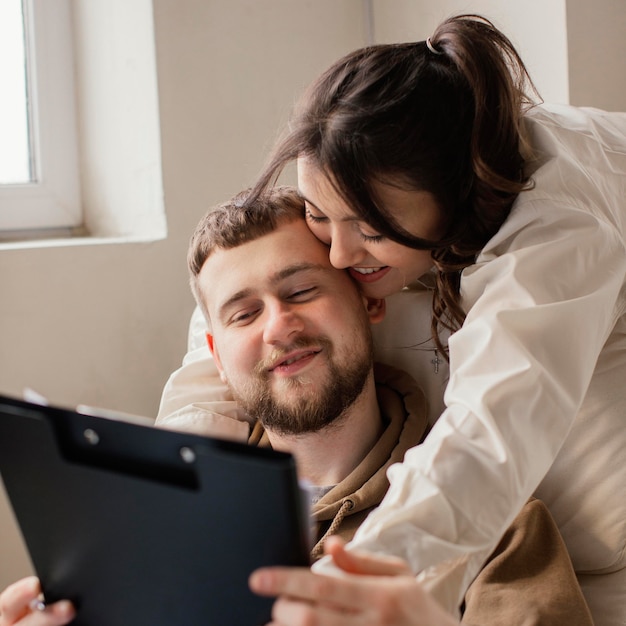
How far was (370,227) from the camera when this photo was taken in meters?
1.23

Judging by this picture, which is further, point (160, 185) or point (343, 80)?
point (160, 185)

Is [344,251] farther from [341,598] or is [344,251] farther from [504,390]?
[341,598]

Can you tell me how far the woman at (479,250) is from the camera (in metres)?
0.97

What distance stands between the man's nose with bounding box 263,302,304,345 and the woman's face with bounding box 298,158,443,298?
0.10 metres

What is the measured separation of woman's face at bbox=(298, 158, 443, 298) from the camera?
123cm

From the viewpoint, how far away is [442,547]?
3.06 ft

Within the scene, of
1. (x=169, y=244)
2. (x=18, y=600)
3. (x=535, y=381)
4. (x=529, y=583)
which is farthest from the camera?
(x=169, y=244)

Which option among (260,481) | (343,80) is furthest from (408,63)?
(260,481)

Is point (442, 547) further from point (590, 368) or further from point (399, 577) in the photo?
point (590, 368)

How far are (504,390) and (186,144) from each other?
3.61ft

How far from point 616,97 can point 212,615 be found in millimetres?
1432

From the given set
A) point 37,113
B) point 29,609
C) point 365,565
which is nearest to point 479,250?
point 365,565

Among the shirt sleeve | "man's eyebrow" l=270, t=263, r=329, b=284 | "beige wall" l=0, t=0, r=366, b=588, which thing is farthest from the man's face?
"beige wall" l=0, t=0, r=366, b=588

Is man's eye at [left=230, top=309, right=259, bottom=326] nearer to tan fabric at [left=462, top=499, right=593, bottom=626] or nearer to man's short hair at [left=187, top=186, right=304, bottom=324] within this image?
man's short hair at [left=187, top=186, right=304, bottom=324]
